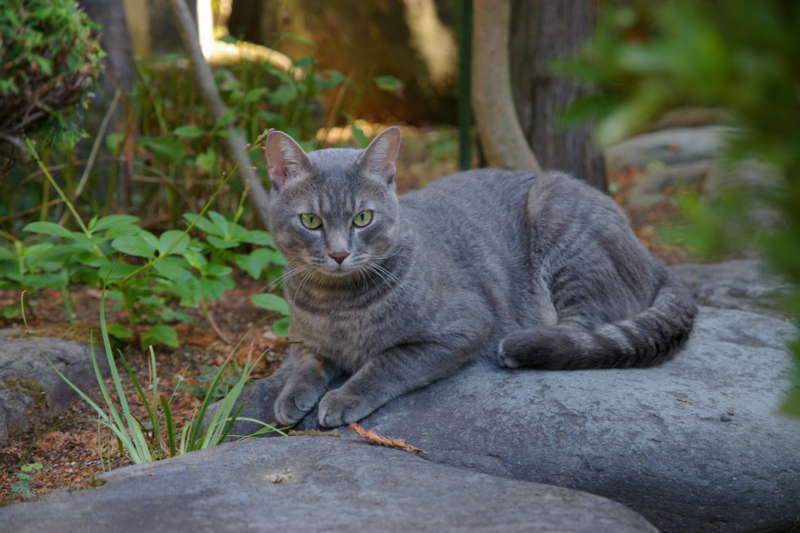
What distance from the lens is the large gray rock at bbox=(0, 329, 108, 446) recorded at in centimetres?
323

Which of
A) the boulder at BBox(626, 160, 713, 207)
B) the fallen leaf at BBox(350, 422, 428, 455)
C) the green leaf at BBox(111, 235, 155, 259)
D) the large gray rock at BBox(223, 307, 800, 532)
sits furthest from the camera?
the boulder at BBox(626, 160, 713, 207)

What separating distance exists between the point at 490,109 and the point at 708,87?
4.12 meters

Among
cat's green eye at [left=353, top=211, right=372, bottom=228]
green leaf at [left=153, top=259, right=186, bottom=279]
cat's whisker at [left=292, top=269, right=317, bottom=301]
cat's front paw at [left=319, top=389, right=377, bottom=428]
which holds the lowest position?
cat's front paw at [left=319, top=389, right=377, bottom=428]

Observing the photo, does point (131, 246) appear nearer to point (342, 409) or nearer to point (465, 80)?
point (342, 409)

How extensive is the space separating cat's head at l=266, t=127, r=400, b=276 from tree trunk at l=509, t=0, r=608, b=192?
2797 mm

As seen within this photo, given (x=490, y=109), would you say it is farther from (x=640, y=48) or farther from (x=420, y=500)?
(x=640, y=48)

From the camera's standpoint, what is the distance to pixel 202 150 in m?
5.45

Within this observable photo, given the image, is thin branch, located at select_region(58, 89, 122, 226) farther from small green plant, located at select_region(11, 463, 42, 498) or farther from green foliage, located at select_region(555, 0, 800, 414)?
green foliage, located at select_region(555, 0, 800, 414)

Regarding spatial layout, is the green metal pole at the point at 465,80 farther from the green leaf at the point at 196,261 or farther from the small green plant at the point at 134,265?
the green leaf at the point at 196,261

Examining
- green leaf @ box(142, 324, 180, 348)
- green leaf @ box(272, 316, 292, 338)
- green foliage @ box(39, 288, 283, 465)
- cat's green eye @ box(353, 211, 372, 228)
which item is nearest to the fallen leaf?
green foliage @ box(39, 288, 283, 465)

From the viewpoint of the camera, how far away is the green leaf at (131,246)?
3355 millimetres

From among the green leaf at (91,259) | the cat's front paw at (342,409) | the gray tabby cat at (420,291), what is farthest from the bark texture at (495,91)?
the green leaf at (91,259)

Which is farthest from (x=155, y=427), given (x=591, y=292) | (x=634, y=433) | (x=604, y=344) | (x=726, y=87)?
(x=726, y=87)

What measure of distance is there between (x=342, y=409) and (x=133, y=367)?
1.59 metres
